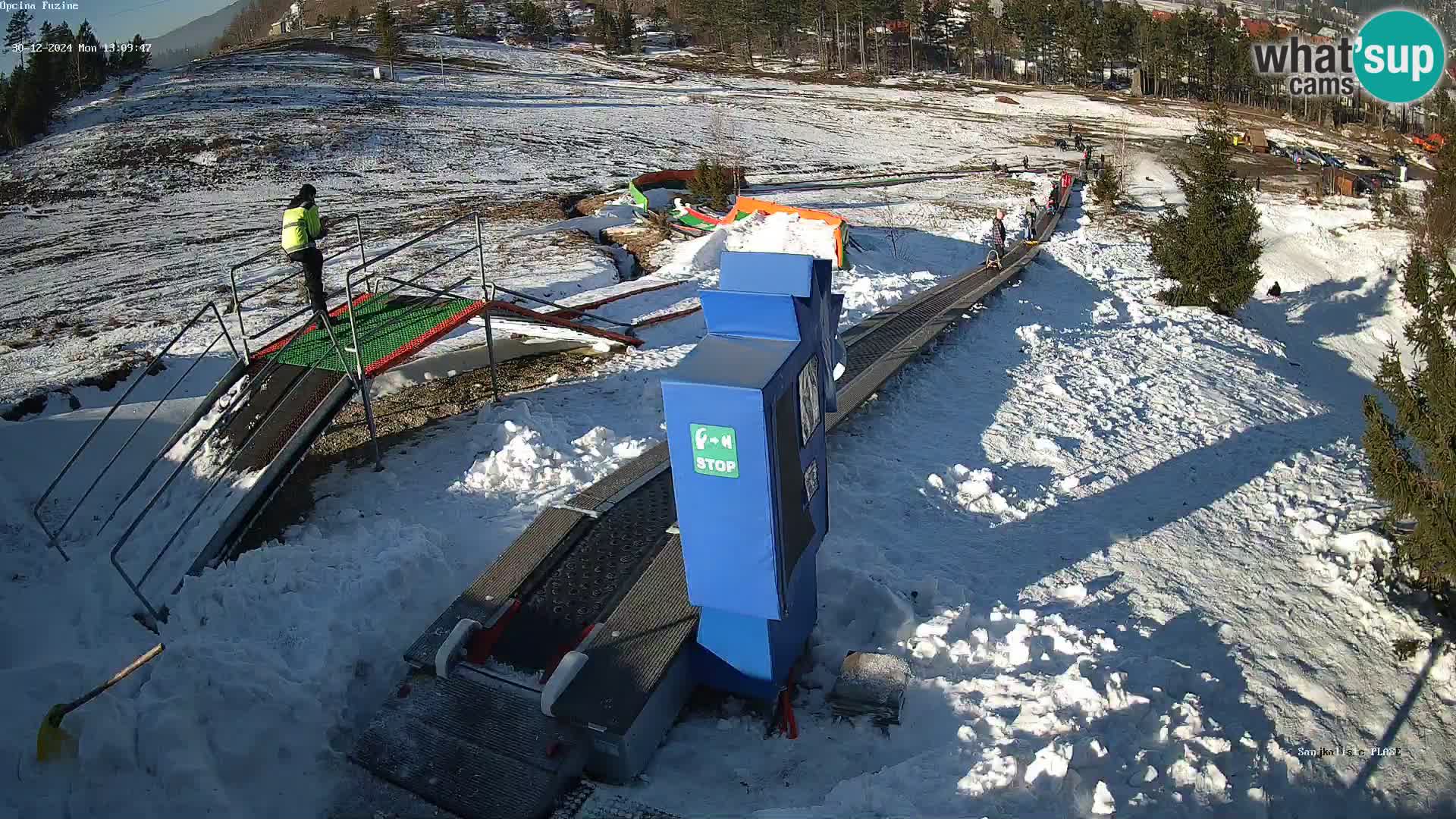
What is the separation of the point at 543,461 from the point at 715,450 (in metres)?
4.18

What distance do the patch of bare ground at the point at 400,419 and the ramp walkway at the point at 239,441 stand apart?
16.1 inches

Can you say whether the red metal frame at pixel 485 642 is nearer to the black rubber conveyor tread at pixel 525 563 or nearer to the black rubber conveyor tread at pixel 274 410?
the black rubber conveyor tread at pixel 525 563

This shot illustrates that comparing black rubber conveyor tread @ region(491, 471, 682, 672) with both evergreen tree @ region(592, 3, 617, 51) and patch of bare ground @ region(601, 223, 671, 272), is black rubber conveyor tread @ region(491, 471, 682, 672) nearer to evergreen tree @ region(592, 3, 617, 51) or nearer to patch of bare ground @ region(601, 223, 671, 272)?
patch of bare ground @ region(601, 223, 671, 272)

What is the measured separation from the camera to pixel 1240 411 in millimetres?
11672

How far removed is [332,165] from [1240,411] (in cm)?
3643

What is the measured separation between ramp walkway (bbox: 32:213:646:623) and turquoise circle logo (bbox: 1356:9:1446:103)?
39.4 meters

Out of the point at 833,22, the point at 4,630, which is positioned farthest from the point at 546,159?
the point at 833,22

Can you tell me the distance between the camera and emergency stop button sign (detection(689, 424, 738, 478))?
5.08m

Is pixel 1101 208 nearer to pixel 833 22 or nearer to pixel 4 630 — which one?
pixel 4 630

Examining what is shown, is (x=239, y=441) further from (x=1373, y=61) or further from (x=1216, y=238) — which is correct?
(x=1373, y=61)

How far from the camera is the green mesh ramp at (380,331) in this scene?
9.38m

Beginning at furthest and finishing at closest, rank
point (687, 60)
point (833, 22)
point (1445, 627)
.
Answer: point (833, 22) < point (687, 60) < point (1445, 627)

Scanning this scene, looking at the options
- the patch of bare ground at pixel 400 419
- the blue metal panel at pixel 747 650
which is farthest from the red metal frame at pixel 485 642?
the patch of bare ground at pixel 400 419

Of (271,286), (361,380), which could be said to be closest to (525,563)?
(361,380)
